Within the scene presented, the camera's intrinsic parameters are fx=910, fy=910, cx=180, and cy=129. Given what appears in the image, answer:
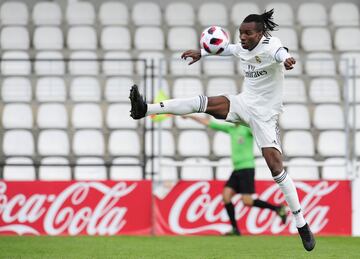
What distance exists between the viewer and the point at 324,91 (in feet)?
50.4

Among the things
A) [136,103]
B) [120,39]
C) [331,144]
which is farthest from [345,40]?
[136,103]

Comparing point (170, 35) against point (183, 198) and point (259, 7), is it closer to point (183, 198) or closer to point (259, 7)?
point (259, 7)

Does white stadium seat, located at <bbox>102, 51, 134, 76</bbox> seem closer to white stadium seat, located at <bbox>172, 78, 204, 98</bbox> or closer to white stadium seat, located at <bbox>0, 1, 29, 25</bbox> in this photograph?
white stadium seat, located at <bbox>172, 78, 204, 98</bbox>

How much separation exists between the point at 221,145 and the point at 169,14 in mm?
3827

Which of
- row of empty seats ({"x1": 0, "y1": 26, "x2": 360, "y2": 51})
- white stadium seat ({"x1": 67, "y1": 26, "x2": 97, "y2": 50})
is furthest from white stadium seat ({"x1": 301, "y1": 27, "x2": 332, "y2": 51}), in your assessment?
white stadium seat ({"x1": 67, "y1": 26, "x2": 97, "y2": 50})

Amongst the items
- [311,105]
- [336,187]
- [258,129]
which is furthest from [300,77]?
[258,129]

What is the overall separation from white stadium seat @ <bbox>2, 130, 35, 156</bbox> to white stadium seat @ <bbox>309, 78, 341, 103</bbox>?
4752 mm

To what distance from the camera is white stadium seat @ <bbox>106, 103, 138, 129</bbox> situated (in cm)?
1446

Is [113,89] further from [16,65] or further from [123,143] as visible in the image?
[16,65]

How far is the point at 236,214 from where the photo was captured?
13.2m

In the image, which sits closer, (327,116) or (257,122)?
(257,122)

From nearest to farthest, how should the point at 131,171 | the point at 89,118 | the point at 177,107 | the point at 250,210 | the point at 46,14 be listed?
1. the point at 177,107
2. the point at 250,210
3. the point at 131,171
4. the point at 89,118
5. the point at 46,14

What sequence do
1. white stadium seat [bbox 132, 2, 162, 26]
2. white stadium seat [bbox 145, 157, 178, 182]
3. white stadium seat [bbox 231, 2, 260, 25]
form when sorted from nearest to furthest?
white stadium seat [bbox 145, 157, 178, 182], white stadium seat [bbox 132, 2, 162, 26], white stadium seat [bbox 231, 2, 260, 25]

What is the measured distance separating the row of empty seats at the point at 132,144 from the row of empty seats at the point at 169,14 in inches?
131
